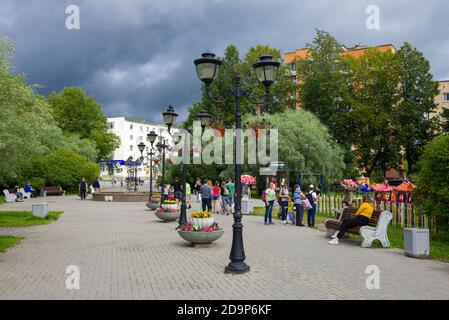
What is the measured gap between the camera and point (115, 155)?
363 ft

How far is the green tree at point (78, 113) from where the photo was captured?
61250mm

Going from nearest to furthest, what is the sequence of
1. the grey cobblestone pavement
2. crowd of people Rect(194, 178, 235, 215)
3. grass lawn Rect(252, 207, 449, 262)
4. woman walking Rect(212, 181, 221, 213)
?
1. the grey cobblestone pavement
2. grass lawn Rect(252, 207, 449, 262)
3. crowd of people Rect(194, 178, 235, 215)
4. woman walking Rect(212, 181, 221, 213)

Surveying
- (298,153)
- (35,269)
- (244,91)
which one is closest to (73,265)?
(35,269)

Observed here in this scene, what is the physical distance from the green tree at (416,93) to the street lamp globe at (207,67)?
138 feet

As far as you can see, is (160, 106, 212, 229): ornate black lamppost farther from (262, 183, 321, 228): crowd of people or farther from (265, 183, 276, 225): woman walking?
(262, 183, 321, 228): crowd of people

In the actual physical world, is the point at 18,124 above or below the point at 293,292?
above

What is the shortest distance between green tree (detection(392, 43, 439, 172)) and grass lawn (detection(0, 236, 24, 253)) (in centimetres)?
4240

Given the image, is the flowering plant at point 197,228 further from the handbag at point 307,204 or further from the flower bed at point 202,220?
the handbag at point 307,204

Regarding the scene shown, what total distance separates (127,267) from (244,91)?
436 centimetres

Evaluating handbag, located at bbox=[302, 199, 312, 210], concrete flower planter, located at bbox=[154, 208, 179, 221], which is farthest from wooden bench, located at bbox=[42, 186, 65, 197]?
handbag, located at bbox=[302, 199, 312, 210]

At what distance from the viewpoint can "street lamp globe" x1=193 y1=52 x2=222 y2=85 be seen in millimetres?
8938

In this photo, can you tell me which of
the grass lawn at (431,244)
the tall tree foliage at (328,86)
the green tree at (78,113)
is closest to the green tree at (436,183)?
the grass lawn at (431,244)

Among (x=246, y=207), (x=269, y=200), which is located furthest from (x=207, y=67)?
(x=246, y=207)
